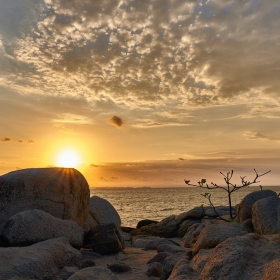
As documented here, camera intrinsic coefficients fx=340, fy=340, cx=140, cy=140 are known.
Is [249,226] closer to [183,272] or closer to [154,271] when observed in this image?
[154,271]

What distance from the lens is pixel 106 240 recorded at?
12.2 m

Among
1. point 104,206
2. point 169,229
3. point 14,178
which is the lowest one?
point 169,229

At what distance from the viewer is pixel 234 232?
24.4ft

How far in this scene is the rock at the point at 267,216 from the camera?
9.36 m

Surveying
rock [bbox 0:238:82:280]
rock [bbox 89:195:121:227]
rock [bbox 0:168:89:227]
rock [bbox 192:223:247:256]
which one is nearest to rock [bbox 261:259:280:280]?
rock [bbox 192:223:247:256]

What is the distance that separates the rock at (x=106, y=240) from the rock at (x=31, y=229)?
1235mm

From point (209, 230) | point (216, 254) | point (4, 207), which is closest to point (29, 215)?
point (4, 207)

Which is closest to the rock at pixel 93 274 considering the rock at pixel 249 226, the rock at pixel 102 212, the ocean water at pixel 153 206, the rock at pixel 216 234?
the rock at pixel 216 234

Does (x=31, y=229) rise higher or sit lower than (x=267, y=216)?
lower

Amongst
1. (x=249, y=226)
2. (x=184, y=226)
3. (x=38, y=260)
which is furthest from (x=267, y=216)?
(x=184, y=226)

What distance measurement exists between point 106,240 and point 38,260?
4.37 m

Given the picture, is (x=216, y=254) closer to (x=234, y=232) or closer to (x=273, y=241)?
(x=273, y=241)

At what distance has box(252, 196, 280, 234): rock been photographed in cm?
936

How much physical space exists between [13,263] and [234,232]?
16.5ft
